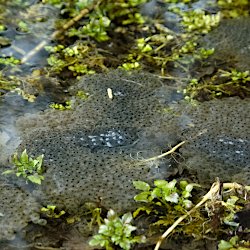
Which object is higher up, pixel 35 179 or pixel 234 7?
pixel 234 7

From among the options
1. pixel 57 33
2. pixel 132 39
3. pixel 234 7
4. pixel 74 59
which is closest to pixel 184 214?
pixel 74 59

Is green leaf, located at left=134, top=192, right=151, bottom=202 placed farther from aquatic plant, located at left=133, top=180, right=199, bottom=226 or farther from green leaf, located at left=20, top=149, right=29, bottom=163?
green leaf, located at left=20, top=149, right=29, bottom=163

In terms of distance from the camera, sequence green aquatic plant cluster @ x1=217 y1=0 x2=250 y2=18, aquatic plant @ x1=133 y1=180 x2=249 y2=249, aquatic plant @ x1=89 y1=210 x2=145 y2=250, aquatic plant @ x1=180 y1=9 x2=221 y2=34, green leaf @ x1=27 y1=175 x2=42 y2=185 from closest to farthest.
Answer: aquatic plant @ x1=89 y1=210 x2=145 y2=250, aquatic plant @ x1=133 y1=180 x2=249 y2=249, green leaf @ x1=27 y1=175 x2=42 y2=185, aquatic plant @ x1=180 y1=9 x2=221 y2=34, green aquatic plant cluster @ x1=217 y1=0 x2=250 y2=18

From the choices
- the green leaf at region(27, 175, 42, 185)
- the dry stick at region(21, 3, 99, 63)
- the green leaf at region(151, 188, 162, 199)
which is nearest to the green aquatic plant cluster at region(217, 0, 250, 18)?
the dry stick at region(21, 3, 99, 63)

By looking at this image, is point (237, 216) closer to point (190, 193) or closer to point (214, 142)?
point (190, 193)

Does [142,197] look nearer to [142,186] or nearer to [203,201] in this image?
[142,186]

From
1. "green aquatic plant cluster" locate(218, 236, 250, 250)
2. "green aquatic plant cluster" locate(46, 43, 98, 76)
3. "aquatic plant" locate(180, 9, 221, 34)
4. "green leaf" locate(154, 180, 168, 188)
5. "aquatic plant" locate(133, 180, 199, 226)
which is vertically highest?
"aquatic plant" locate(180, 9, 221, 34)
